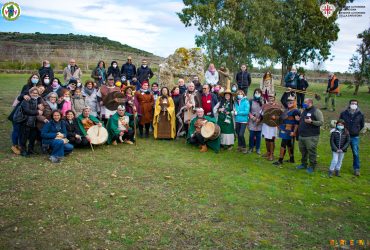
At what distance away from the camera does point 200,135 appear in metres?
11.0

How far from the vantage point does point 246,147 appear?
11.6 m

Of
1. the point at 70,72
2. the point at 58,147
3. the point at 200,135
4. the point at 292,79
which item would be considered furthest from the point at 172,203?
the point at 292,79

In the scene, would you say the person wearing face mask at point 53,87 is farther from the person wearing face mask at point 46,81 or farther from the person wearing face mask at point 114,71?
the person wearing face mask at point 114,71

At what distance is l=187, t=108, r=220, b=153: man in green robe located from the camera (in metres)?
11.0

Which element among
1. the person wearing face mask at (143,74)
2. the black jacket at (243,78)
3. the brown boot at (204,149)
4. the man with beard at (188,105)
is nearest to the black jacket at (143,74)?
the person wearing face mask at (143,74)

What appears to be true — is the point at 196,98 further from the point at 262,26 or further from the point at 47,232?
the point at 262,26

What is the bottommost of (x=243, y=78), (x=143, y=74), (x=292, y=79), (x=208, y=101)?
(x=208, y=101)

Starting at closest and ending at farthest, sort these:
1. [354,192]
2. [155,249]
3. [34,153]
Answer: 1. [155,249]
2. [354,192]
3. [34,153]

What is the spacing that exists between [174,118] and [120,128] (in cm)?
202

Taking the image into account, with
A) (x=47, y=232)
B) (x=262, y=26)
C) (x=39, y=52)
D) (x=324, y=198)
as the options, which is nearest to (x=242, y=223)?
(x=324, y=198)

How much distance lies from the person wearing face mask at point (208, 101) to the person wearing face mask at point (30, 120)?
5.08 meters

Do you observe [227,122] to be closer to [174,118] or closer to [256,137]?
[256,137]

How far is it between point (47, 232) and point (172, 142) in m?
6.86

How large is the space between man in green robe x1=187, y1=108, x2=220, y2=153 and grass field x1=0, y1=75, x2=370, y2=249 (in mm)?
864
